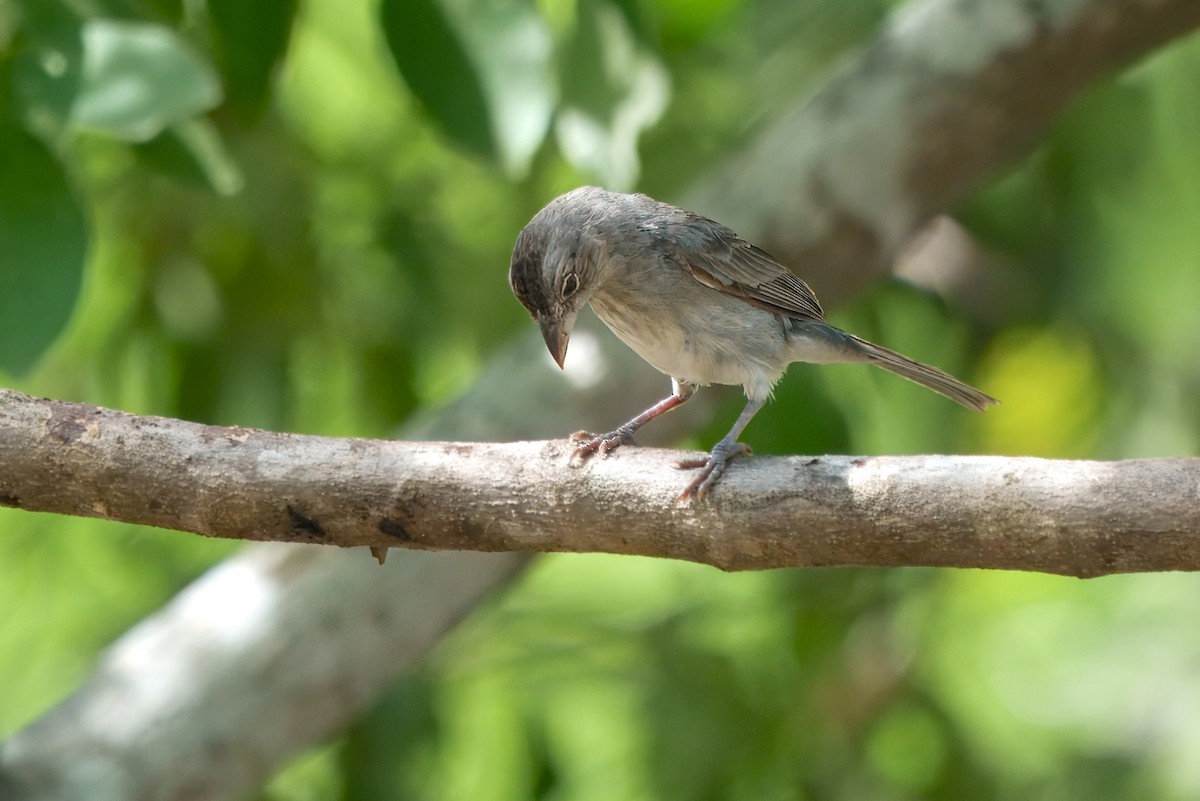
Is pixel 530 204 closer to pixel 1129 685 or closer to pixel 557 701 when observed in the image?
pixel 557 701

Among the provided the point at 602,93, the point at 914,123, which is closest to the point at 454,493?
the point at 602,93

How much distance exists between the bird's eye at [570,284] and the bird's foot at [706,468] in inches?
31.4

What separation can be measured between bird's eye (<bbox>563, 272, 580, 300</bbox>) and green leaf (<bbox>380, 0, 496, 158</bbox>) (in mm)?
477

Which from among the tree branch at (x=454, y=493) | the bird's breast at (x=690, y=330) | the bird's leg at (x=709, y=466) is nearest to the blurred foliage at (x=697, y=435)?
the bird's breast at (x=690, y=330)

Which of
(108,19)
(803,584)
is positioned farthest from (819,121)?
(108,19)

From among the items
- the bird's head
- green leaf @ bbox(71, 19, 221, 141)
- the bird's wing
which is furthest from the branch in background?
green leaf @ bbox(71, 19, 221, 141)

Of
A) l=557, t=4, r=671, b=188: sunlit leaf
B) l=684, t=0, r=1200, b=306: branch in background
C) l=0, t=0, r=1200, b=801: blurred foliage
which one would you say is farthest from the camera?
l=0, t=0, r=1200, b=801: blurred foliage

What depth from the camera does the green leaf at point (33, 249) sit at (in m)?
3.04

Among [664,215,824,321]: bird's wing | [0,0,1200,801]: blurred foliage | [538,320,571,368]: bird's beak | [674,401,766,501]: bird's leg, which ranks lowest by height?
[0,0,1200,801]: blurred foliage

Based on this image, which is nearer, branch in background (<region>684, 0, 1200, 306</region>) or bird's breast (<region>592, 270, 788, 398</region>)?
bird's breast (<region>592, 270, 788, 398</region>)

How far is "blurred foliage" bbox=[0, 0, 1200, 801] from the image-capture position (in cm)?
492

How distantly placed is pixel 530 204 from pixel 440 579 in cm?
188

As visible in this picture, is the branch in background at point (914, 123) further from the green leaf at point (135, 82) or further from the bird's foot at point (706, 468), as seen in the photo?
the green leaf at point (135, 82)

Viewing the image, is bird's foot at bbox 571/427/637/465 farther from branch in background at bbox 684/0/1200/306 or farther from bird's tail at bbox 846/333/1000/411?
branch in background at bbox 684/0/1200/306
